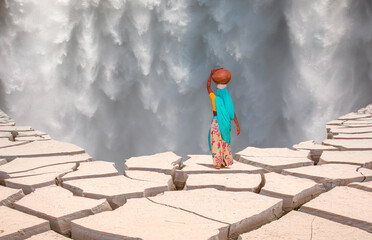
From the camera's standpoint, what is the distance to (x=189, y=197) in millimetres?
1623

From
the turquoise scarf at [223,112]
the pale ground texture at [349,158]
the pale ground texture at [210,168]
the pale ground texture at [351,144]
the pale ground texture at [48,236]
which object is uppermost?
the turquoise scarf at [223,112]

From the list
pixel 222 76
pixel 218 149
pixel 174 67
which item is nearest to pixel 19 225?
pixel 218 149

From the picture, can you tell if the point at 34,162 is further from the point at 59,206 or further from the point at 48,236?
the point at 48,236

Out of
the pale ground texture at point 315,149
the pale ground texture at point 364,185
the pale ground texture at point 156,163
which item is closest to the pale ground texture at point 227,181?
the pale ground texture at point 156,163

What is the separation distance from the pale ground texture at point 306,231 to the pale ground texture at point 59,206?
65 centimetres

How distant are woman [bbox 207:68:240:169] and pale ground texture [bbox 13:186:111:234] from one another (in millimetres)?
918

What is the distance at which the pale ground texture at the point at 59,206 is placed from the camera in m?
1.34

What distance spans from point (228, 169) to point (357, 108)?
13.6 feet

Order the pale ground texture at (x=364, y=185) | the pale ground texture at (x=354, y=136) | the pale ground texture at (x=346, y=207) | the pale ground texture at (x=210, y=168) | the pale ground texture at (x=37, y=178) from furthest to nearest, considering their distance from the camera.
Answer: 1. the pale ground texture at (x=354, y=136)
2. the pale ground texture at (x=210, y=168)
3. the pale ground texture at (x=37, y=178)
4. the pale ground texture at (x=364, y=185)
5. the pale ground texture at (x=346, y=207)

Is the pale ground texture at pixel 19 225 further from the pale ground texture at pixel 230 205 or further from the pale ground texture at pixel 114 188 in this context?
the pale ground texture at pixel 230 205

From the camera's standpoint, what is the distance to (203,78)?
226 inches

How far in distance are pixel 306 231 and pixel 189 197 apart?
1.86ft

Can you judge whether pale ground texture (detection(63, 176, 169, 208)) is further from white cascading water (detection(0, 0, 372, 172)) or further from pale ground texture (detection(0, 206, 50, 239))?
white cascading water (detection(0, 0, 372, 172))

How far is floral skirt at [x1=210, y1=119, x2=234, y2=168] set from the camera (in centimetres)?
223
